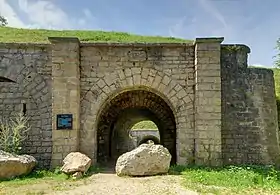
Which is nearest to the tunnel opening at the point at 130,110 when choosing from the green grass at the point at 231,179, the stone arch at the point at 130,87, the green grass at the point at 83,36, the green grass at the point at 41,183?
the green grass at the point at 83,36

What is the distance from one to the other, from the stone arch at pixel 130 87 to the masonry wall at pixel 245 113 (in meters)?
1.32

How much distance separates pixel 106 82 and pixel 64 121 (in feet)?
5.25

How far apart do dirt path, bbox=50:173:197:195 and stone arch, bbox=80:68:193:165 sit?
166 centimetres

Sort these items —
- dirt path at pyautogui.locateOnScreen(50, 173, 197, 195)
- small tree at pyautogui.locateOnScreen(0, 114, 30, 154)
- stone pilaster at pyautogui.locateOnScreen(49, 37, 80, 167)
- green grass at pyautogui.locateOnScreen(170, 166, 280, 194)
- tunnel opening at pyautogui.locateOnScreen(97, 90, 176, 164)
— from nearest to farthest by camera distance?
dirt path at pyautogui.locateOnScreen(50, 173, 197, 195)
green grass at pyautogui.locateOnScreen(170, 166, 280, 194)
small tree at pyautogui.locateOnScreen(0, 114, 30, 154)
stone pilaster at pyautogui.locateOnScreen(49, 37, 80, 167)
tunnel opening at pyautogui.locateOnScreen(97, 90, 176, 164)

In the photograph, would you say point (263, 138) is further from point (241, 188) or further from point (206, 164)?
point (241, 188)

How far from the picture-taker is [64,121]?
870 cm

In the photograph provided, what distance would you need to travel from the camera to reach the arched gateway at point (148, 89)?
8750 mm

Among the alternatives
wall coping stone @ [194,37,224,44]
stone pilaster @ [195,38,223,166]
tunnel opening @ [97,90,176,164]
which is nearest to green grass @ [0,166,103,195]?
stone pilaster @ [195,38,223,166]

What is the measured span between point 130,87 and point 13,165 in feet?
12.1

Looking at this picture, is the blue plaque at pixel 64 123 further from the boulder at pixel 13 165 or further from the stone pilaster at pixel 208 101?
the stone pilaster at pixel 208 101

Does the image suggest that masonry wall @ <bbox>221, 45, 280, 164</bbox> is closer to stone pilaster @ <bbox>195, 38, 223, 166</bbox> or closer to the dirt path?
stone pilaster @ <bbox>195, 38, 223, 166</bbox>

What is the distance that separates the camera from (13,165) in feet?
24.2

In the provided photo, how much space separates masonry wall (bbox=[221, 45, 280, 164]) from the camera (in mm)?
9258

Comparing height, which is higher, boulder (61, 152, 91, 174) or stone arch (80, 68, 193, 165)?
stone arch (80, 68, 193, 165)
